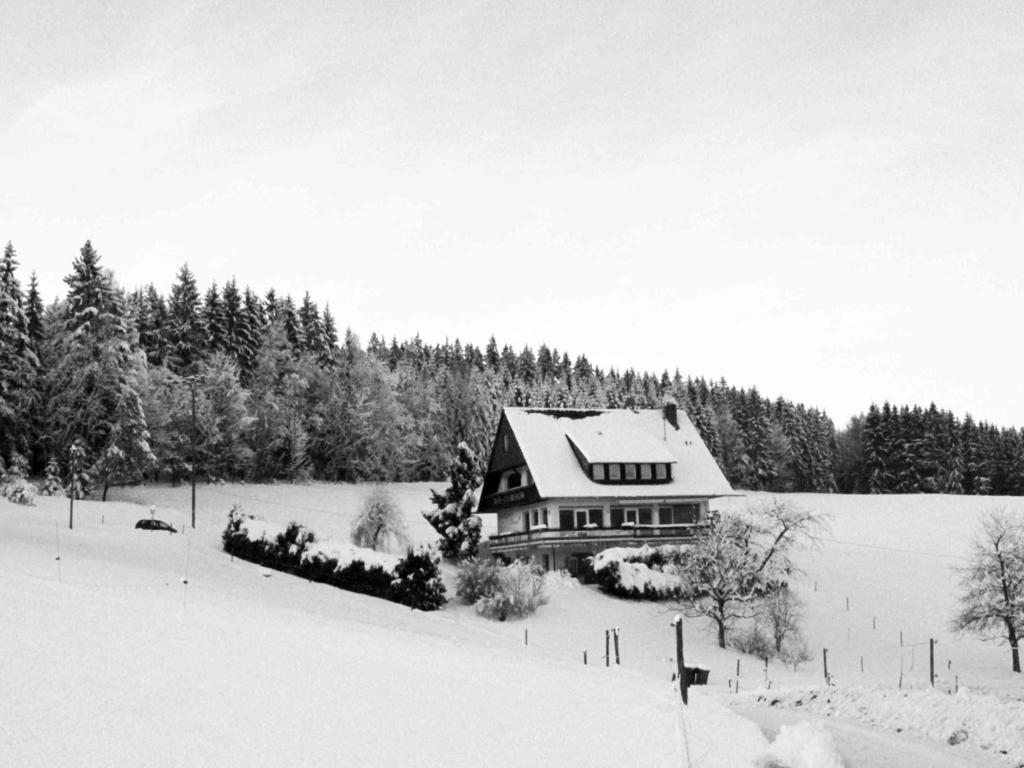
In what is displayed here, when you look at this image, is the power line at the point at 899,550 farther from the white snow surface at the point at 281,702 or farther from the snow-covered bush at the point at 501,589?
the white snow surface at the point at 281,702

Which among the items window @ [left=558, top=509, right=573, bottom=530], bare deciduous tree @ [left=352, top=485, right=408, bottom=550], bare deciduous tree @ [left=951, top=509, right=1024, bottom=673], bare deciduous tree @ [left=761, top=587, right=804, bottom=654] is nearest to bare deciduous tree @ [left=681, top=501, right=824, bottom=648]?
bare deciduous tree @ [left=761, top=587, right=804, bottom=654]

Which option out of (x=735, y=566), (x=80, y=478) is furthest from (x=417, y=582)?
(x=80, y=478)

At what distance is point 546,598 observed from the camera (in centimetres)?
4681

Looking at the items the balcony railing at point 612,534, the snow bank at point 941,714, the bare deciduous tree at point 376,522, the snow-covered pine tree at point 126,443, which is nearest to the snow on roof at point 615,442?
the balcony railing at point 612,534

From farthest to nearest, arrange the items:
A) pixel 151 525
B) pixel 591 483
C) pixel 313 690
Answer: pixel 591 483 → pixel 151 525 → pixel 313 690

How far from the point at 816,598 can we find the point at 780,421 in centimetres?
9021

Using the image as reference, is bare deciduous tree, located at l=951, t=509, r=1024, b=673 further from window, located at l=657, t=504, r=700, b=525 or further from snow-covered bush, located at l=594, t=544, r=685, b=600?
window, located at l=657, t=504, r=700, b=525

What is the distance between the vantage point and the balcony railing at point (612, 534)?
56.4m

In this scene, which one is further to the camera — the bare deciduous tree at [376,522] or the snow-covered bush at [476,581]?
the bare deciduous tree at [376,522]

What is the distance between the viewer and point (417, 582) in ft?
144

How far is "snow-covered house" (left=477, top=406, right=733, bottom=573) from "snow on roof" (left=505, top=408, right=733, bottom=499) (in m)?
0.07

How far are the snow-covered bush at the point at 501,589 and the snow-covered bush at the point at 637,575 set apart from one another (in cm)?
436

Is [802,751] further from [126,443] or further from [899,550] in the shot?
[899,550]

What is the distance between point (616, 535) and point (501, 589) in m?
13.3
